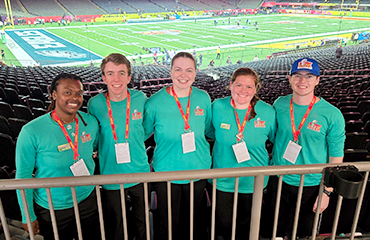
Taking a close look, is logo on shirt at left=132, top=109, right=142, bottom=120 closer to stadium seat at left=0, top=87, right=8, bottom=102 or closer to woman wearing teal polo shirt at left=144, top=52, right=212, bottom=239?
woman wearing teal polo shirt at left=144, top=52, right=212, bottom=239

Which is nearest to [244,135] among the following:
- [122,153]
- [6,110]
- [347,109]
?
[122,153]

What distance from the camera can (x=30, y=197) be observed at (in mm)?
2146

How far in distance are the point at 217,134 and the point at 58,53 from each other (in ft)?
98.2

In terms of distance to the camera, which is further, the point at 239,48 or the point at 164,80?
the point at 239,48

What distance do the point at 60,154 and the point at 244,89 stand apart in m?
1.71

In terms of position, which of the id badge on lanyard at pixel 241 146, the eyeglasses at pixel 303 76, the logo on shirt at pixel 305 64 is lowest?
the id badge on lanyard at pixel 241 146

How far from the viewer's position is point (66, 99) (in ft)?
7.47

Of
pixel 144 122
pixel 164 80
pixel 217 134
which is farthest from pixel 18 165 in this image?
pixel 164 80

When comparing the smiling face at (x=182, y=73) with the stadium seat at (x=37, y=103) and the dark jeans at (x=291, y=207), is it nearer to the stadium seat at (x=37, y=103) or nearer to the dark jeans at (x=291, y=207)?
the dark jeans at (x=291, y=207)

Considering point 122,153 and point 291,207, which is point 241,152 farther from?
point 122,153

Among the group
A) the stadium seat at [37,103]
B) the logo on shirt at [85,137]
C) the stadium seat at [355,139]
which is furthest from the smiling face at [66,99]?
the stadium seat at [37,103]

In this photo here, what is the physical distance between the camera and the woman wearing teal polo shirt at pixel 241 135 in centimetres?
251

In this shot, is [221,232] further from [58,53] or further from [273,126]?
[58,53]

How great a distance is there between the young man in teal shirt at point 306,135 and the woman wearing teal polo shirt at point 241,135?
A: 0.54 ft
